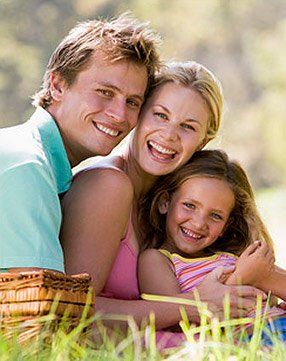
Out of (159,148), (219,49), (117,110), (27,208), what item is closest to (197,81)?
(159,148)

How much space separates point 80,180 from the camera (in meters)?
3.72

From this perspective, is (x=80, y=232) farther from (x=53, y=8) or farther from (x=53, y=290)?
(x=53, y=8)

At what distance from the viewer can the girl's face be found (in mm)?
4129

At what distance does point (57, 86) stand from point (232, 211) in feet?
3.09

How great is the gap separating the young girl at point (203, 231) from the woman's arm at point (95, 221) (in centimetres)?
33

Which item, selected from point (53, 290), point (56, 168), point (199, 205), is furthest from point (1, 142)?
Result: point (199, 205)

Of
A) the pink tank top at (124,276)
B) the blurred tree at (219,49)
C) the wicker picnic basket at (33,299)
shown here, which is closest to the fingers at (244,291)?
the pink tank top at (124,276)

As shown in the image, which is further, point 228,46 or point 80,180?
point 228,46

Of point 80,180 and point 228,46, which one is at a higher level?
point 228,46

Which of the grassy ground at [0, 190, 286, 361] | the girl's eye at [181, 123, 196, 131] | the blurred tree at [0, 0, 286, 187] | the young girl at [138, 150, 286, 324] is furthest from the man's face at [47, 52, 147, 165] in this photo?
the blurred tree at [0, 0, 286, 187]

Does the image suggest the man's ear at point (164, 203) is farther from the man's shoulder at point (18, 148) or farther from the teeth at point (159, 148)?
the man's shoulder at point (18, 148)

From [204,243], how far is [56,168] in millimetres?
842

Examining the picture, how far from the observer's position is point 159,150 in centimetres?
400

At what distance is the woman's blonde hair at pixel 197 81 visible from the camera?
4125 mm
